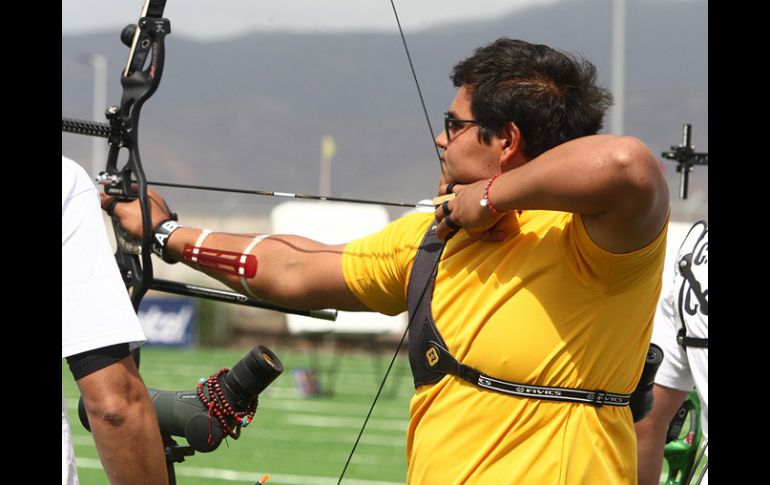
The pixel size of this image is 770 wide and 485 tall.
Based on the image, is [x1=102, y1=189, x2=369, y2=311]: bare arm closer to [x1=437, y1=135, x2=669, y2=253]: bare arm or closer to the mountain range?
[x1=437, y1=135, x2=669, y2=253]: bare arm

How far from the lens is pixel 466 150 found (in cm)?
247

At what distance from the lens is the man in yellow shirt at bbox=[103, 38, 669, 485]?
2236 mm

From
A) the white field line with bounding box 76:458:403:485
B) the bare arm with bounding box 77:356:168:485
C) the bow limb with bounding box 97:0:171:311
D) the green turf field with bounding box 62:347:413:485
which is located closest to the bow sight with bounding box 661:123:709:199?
the bow limb with bounding box 97:0:171:311

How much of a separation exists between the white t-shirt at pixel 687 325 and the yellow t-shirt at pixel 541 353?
4.67ft

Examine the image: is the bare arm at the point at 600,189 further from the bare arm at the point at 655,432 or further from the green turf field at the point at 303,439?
the green turf field at the point at 303,439

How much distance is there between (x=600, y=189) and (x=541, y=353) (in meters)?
0.37

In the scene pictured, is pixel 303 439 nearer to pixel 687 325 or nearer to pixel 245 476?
pixel 245 476

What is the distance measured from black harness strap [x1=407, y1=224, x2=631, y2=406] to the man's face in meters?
0.16

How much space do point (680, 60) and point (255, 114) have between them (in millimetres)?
19933

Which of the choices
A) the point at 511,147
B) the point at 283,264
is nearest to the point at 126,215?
the point at 283,264

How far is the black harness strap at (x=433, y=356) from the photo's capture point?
231 centimetres

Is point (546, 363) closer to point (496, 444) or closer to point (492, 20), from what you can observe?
point (496, 444)
